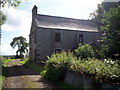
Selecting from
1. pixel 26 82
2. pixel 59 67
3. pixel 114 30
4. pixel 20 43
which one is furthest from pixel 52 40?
pixel 20 43

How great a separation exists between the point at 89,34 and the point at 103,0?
15471mm

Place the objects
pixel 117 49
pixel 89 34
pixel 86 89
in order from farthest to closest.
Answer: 1. pixel 89 34
2. pixel 117 49
3. pixel 86 89

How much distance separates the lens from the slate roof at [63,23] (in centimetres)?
2266

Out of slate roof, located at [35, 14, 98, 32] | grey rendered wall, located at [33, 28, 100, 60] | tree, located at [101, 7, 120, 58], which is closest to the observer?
tree, located at [101, 7, 120, 58]

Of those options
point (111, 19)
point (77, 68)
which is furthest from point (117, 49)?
point (77, 68)

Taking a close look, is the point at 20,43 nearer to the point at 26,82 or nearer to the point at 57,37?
the point at 57,37

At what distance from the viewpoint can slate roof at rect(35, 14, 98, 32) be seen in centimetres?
2266

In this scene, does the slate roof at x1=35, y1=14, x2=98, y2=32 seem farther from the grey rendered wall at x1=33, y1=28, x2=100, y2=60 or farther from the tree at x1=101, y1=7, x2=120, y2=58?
the tree at x1=101, y1=7, x2=120, y2=58

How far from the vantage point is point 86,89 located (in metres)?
6.88

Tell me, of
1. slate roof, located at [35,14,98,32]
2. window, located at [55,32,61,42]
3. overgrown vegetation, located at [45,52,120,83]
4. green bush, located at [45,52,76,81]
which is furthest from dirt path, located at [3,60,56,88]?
slate roof, located at [35,14,98,32]

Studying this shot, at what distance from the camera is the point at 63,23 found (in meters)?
24.7

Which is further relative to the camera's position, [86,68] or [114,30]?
[114,30]

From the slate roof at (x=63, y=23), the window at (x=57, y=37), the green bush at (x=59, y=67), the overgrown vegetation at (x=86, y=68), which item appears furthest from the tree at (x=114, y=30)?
the slate roof at (x=63, y=23)

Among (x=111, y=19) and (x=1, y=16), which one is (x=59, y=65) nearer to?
(x=111, y=19)
